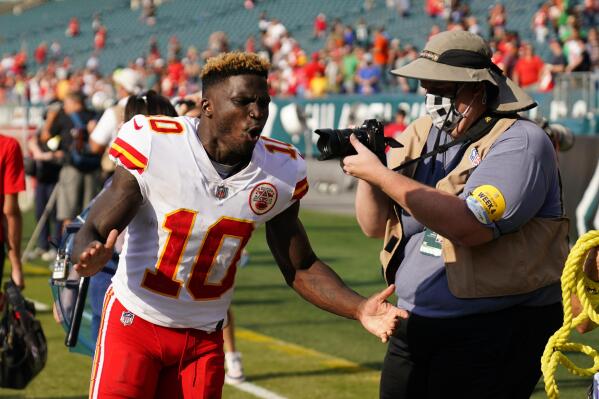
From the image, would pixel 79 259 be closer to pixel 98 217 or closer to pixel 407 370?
pixel 98 217

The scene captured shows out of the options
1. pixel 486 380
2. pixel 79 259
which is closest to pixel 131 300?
pixel 79 259

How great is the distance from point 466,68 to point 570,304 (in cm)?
96

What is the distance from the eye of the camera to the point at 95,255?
3.61 metres

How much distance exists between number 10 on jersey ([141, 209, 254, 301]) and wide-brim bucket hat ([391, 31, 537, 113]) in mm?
840

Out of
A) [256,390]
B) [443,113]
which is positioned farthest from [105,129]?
[443,113]

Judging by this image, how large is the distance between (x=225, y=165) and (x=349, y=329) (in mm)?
5177

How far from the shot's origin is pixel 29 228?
16344 mm

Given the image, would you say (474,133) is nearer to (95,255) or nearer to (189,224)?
(189,224)

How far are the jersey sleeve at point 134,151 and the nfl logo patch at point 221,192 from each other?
261 millimetres

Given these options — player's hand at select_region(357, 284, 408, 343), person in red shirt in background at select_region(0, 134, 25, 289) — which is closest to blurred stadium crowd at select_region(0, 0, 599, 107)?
person in red shirt in background at select_region(0, 134, 25, 289)

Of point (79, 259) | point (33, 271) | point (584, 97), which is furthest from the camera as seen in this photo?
point (584, 97)

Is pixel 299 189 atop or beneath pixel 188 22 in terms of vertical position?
atop

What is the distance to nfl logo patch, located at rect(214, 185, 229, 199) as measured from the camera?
3926mm

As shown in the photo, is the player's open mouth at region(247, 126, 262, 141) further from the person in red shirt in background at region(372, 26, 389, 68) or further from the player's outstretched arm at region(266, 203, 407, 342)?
the person in red shirt in background at region(372, 26, 389, 68)
